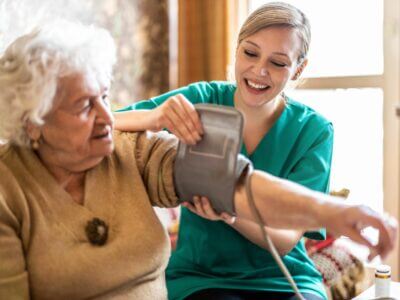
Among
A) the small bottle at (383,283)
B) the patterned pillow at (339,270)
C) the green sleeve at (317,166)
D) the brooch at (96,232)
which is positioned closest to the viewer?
the brooch at (96,232)

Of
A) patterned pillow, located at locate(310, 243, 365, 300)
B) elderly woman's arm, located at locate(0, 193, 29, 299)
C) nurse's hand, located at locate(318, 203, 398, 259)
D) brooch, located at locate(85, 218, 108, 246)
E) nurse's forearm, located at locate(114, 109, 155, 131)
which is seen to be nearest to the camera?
nurse's hand, located at locate(318, 203, 398, 259)

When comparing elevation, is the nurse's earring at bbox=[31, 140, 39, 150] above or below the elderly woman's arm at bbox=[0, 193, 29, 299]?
above

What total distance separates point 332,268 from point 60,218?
1633 mm

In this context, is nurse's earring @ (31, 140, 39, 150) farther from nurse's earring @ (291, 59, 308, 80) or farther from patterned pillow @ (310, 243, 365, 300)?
patterned pillow @ (310, 243, 365, 300)

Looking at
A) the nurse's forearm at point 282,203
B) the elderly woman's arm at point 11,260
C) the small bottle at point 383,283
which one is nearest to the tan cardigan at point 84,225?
the elderly woman's arm at point 11,260

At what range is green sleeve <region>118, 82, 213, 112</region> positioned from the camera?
181cm

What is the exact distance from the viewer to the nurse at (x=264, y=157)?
170 cm

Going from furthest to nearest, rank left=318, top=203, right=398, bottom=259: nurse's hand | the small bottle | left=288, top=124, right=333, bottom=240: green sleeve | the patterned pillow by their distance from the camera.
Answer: the patterned pillow → the small bottle → left=288, top=124, right=333, bottom=240: green sleeve → left=318, top=203, right=398, bottom=259: nurse's hand

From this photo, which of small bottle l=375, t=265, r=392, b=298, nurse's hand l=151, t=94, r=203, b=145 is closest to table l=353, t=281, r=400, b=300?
small bottle l=375, t=265, r=392, b=298

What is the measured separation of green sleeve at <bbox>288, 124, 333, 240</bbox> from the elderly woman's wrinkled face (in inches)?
25.1

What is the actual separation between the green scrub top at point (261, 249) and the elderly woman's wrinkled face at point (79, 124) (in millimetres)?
499

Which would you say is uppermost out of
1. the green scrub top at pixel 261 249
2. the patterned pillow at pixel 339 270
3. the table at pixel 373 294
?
the green scrub top at pixel 261 249

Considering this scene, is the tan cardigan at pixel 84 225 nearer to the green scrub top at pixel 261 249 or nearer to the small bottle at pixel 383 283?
the green scrub top at pixel 261 249

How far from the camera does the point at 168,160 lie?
4.58ft
